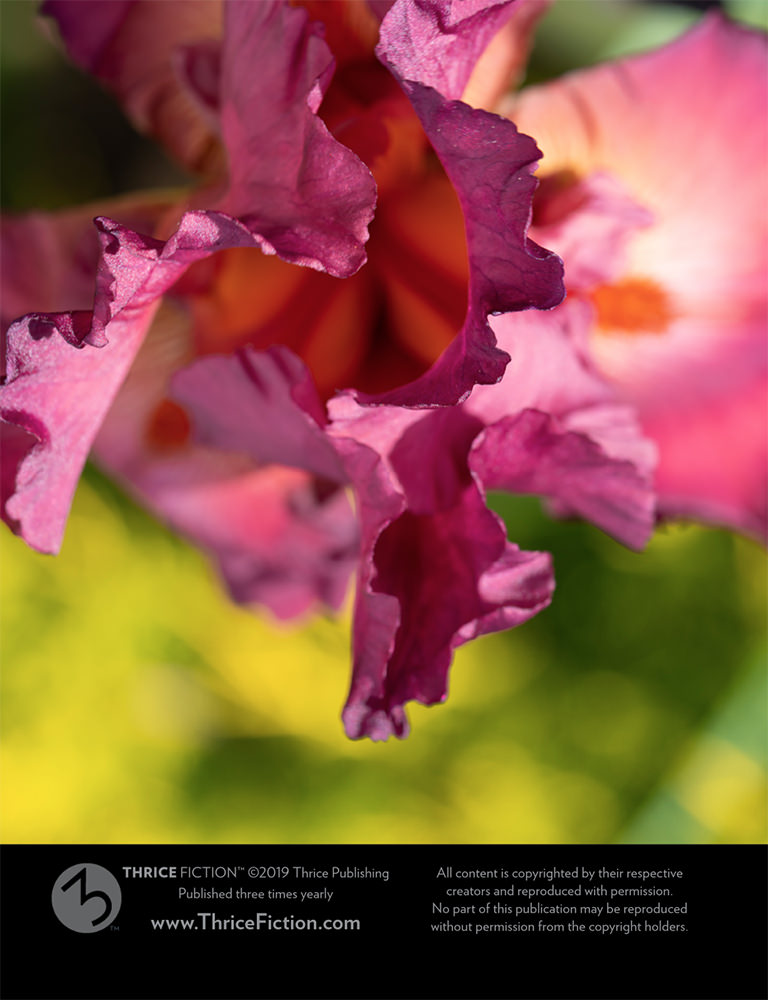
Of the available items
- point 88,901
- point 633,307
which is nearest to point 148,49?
point 633,307

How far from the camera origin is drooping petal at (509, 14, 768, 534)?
48cm

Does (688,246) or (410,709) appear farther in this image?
(410,709)

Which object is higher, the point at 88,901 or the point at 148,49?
the point at 148,49

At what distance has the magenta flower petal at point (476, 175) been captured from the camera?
0.28 m

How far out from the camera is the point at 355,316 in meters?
0.45

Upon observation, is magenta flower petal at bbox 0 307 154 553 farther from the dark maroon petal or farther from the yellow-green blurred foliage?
the yellow-green blurred foliage

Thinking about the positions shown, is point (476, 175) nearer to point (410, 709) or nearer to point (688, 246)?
point (688, 246)

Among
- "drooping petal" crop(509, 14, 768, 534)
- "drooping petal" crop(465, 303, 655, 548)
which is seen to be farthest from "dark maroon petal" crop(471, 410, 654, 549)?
"drooping petal" crop(509, 14, 768, 534)

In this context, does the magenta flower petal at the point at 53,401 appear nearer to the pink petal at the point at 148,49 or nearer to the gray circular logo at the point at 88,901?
the pink petal at the point at 148,49

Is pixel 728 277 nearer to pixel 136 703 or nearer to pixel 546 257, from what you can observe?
pixel 546 257

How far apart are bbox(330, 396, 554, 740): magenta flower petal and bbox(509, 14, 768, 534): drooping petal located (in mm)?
157

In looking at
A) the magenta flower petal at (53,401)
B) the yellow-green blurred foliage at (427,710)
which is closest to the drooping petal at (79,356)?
the magenta flower petal at (53,401)

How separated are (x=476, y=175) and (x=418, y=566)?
0.14m

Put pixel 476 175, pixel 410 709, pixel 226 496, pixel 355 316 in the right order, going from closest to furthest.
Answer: pixel 476 175, pixel 355 316, pixel 226 496, pixel 410 709
